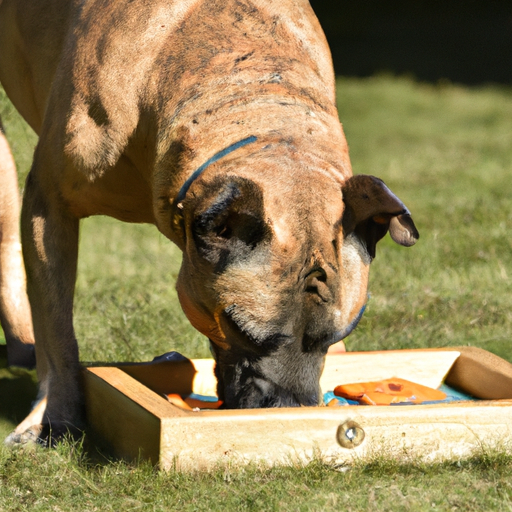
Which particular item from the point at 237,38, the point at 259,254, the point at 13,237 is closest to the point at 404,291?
the point at 13,237

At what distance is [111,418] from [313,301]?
109 cm

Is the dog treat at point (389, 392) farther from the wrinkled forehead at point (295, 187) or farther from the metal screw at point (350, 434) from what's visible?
the wrinkled forehead at point (295, 187)

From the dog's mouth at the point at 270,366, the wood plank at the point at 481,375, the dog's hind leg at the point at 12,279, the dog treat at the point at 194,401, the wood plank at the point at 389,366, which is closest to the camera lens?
the dog's mouth at the point at 270,366

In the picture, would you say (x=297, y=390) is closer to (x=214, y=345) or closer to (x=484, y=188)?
(x=214, y=345)

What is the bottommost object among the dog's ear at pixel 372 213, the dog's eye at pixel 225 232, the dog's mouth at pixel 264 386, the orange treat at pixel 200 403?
the orange treat at pixel 200 403

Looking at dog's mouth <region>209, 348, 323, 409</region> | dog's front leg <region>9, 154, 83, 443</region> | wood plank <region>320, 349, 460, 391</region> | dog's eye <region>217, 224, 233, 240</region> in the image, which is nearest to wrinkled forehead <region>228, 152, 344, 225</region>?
dog's eye <region>217, 224, 233, 240</region>

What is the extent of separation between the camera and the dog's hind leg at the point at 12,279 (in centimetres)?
502

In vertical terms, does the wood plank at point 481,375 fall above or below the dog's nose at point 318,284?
below

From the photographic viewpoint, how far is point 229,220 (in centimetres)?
309

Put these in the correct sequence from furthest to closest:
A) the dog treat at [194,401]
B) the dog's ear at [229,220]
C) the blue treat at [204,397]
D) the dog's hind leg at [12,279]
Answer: the dog's hind leg at [12,279]
the blue treat at [204,397]
the dog treat at [194,401]
the dog's ear at [229,220]

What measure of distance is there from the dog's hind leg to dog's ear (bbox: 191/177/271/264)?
214 cm

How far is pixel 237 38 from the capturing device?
3.76 m

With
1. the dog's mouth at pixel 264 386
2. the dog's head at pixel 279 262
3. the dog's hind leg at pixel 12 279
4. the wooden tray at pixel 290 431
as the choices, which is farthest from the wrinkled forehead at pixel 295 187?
the dog's hind leg at pixel 12 279

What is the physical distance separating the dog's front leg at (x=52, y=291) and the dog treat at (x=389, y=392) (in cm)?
124
